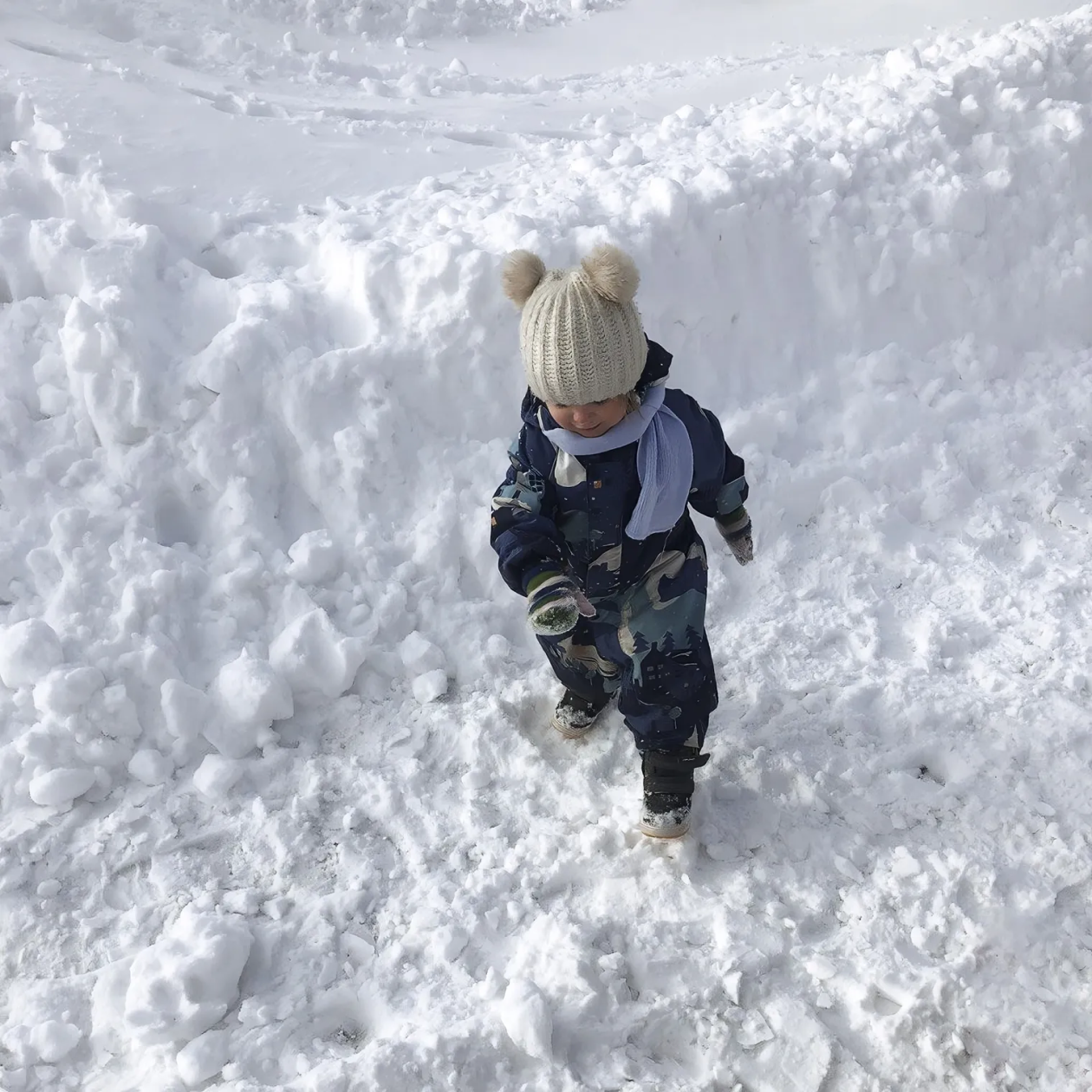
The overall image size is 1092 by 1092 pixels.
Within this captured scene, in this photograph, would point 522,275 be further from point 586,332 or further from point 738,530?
point 738,530

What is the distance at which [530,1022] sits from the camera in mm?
1978

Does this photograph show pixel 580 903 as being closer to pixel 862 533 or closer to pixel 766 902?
pixel 766 902

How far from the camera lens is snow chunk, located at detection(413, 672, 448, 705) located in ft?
9.36

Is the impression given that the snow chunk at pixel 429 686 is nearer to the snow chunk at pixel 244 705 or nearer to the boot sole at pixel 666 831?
the snow chunk at pixel 244 705

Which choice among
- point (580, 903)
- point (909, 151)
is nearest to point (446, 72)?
point (909, 151)

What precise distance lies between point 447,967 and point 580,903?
375mm

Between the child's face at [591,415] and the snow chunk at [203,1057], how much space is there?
157cm

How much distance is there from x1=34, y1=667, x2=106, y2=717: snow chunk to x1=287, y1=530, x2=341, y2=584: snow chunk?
673 millimetres

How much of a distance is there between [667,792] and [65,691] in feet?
5.58

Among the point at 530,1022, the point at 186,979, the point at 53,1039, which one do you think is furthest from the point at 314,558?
the point at 530,1022

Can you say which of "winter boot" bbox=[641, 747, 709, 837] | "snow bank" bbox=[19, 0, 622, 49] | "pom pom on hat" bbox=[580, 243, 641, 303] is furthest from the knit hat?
"snow bank" bbox=[19, 0, 622, 49]

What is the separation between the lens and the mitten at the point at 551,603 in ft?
6.61

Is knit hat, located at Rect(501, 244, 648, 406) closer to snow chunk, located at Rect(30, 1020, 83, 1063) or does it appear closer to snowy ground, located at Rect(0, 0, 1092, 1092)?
snowy ground, located at Rect(0, 0, 1092, 1092)

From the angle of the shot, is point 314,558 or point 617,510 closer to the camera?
point 617,510
